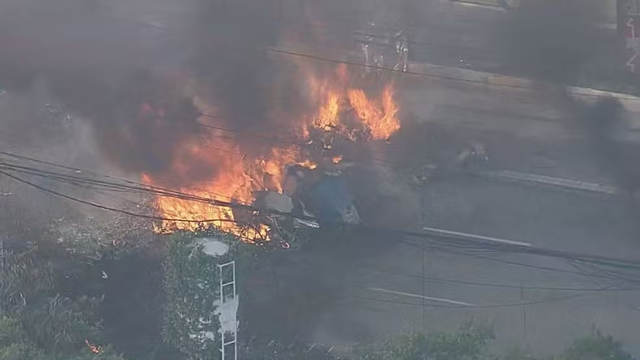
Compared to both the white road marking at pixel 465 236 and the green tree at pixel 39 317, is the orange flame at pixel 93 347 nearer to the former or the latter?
the green tree at pixel 39 317

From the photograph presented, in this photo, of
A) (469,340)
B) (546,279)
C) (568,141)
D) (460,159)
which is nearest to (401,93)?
(460,159)

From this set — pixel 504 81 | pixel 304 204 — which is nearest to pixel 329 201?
pixel 304 204

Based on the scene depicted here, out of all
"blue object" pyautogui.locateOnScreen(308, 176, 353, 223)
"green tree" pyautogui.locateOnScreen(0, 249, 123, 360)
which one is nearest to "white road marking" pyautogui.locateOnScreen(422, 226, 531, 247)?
"blue object" pyautogui.locateOnScreen(308, 176, 353, 223)

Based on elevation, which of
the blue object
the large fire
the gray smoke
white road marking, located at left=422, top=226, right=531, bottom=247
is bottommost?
white road marking, located at left=422, top=226, right=531, bottom=247

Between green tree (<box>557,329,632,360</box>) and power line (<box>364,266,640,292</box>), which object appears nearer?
green tree (<box>557,329,632,360</box>)

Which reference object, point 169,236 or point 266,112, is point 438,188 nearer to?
point 266,112

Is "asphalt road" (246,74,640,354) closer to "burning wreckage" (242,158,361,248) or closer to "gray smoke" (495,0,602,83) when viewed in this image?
"burning wreckage" (242,158,361,248)

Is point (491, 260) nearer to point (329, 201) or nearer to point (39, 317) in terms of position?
point (329, 201)

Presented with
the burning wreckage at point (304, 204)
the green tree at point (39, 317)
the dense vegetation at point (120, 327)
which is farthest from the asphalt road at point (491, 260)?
the green tree at point (39, 317)
